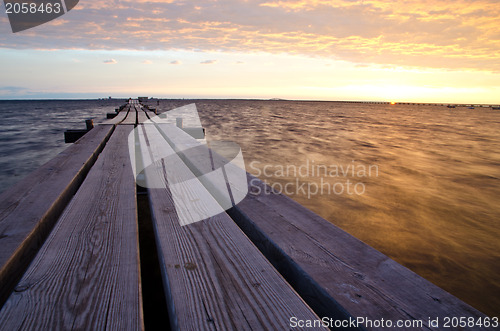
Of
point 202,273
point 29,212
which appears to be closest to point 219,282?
point 202,273

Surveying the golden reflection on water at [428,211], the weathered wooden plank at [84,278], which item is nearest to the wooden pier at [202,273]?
the weathered wooden plank at [84,278]

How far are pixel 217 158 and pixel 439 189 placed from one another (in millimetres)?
6990

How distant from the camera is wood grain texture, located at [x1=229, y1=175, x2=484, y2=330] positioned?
1045mm

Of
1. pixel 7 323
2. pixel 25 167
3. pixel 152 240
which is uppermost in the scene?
pixel 7 323

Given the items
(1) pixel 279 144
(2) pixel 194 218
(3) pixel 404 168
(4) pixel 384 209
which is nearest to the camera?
(2) pixel 194 218

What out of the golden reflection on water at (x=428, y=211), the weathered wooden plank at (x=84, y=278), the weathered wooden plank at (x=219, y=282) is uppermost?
the weathered wooden plank at (x=219, y=282)

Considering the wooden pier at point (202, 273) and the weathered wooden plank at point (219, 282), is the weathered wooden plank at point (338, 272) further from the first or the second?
the weathered wooden plank at point (219, 282)

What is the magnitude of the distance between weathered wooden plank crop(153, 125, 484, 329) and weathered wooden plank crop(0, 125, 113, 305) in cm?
113

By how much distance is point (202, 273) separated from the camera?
1.15 metres

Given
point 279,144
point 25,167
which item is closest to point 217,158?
point 25,167

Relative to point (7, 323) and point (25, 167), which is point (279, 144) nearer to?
point (25, 167)

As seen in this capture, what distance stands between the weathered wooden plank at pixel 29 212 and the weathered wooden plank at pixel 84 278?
103 millimetres

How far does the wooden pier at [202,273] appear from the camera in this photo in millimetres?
965

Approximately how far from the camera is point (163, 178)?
7.95 ft
